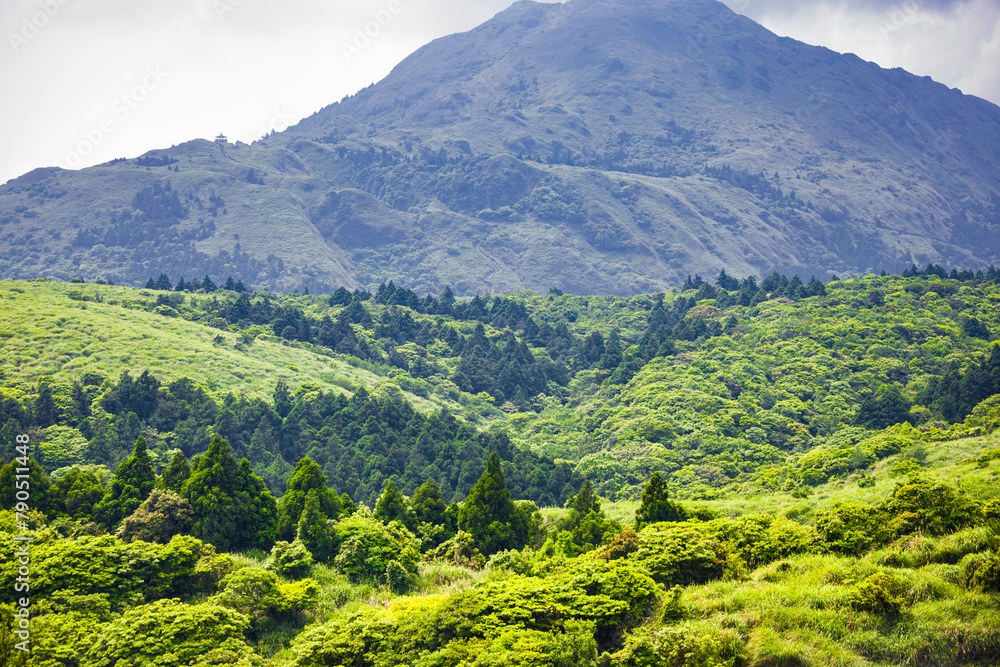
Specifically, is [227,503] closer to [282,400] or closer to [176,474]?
[176,474]

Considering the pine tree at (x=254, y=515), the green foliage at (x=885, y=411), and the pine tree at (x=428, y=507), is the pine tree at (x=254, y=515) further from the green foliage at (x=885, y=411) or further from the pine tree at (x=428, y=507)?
the green foliage at (x=885, y=411)

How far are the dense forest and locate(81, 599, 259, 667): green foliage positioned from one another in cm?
12

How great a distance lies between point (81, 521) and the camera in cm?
3525

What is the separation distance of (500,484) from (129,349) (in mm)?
66632

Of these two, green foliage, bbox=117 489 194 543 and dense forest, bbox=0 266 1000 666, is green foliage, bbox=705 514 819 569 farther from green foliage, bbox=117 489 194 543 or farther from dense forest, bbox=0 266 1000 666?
green foliage, bbox=117 489 194 543

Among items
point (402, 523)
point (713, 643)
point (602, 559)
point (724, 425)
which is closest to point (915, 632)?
point (713, 643)

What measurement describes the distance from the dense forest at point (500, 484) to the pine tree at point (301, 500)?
0.14 meters

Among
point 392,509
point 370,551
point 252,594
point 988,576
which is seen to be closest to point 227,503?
point 370,551

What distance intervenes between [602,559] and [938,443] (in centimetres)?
3179

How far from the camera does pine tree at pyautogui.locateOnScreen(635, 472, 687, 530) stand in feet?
124

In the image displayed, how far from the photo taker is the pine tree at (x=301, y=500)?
38.2 metres

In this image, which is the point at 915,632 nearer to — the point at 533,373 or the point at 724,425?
the point at 724,425

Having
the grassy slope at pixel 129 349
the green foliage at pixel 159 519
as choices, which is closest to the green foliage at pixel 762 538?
the green foliage at pixel 159 519

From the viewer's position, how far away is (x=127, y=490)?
119 feet
